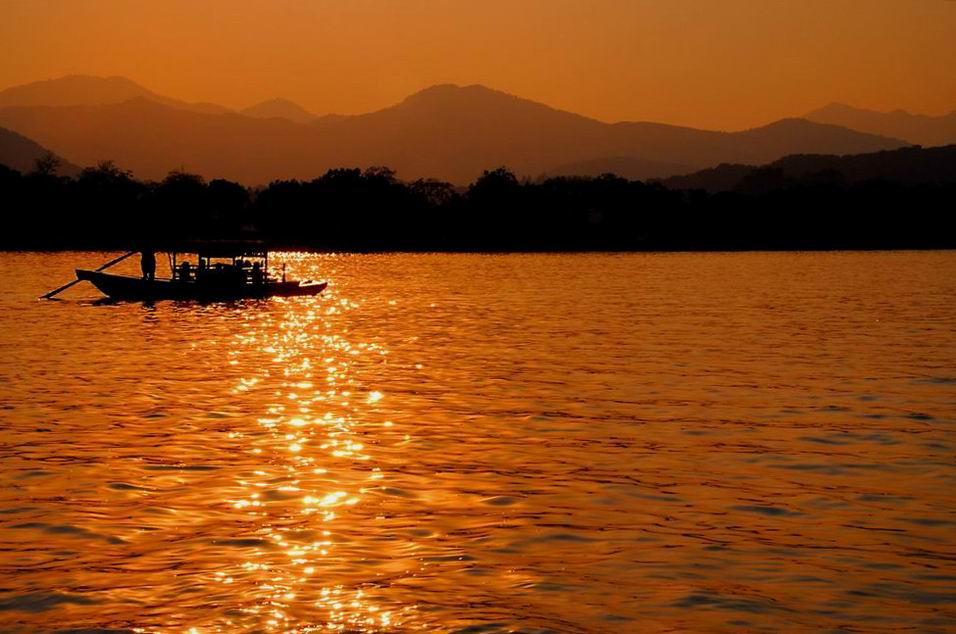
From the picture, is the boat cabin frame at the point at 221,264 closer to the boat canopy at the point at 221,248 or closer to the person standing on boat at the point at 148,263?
the boat canopy at the point at 221,248

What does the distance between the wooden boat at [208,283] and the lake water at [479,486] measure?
2580cm

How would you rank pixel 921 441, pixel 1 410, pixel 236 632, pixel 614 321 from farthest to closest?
1. pixel 614 321
2. pixel 1 410
3. pixel 921 441
4. pixel 236 632

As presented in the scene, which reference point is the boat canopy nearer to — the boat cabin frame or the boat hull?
the boat cabin frame

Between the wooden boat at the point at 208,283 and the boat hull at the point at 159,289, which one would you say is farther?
the wooden boat at the point at 208,283

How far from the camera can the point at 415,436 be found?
2536 centimetres

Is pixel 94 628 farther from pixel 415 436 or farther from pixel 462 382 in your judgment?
pixel 462 382

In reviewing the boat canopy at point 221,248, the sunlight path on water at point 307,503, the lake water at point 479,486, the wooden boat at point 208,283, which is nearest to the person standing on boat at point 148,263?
the wooden boat at point 208,283

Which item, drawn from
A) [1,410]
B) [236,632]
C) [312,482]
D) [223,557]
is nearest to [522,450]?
[312,482]

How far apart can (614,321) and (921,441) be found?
36081mm

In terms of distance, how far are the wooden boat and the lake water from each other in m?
25.8

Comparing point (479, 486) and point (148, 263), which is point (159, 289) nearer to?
point (148, 263)

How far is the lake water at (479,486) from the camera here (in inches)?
541

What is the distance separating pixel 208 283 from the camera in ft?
248

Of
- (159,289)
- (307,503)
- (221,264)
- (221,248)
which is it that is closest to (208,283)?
(221,248)
